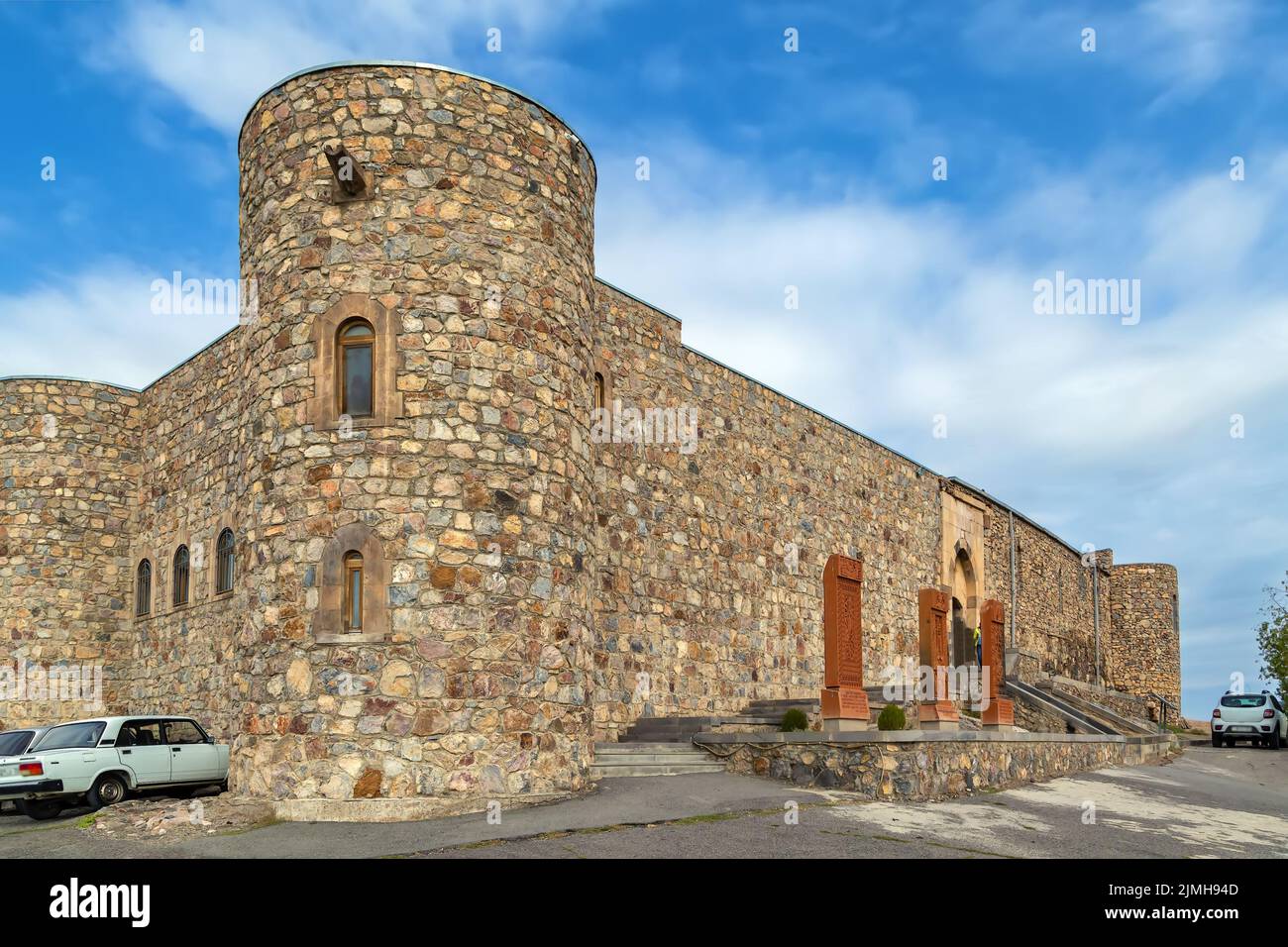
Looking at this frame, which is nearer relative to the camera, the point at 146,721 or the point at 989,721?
the point at 146,721

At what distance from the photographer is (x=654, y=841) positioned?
948 cm

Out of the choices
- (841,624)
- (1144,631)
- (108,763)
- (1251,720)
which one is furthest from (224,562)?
(1144,631)

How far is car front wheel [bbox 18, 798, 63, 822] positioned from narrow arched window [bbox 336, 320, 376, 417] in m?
5.74

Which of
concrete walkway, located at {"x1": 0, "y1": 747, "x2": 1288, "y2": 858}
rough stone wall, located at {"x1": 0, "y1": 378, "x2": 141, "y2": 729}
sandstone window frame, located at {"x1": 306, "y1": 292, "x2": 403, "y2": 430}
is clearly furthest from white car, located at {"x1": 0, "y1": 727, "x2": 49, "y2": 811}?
sandstone window frame, located at {"x1": 306, "y1": 292, "x2": 403, "y2": 430}

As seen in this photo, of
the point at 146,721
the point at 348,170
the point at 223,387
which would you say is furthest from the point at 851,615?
the point at 223,387

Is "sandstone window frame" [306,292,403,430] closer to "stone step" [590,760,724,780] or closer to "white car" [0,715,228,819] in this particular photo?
"white car" [0,715,228,819]

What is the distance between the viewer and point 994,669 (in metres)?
18.2

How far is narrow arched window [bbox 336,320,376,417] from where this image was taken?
1215cm

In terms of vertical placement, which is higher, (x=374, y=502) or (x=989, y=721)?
(x=374, y=502)

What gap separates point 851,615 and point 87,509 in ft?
44.1

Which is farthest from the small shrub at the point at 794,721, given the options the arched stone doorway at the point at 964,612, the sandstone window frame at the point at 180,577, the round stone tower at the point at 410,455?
the arched stone doorway at the point at 964,612

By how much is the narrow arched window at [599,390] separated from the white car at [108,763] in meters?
6.93

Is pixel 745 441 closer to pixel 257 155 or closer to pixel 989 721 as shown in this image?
pixel 989 721

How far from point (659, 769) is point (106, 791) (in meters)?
6.51
